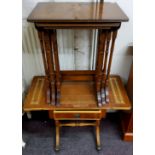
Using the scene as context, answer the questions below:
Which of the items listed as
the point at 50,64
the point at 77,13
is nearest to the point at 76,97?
the point at 50,64

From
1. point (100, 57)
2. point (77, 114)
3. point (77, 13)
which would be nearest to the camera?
point (77, 13)

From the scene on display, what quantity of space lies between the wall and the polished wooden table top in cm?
19

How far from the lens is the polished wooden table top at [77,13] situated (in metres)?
0.83

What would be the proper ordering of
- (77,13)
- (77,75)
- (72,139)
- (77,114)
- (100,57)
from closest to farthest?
(77,13) → (100,57) → (77,114) → (77,75) → (72,139)

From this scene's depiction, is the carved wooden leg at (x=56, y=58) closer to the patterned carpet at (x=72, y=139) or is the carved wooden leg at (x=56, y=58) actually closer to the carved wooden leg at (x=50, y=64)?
the carved wooden leg at (x=50, y=64)

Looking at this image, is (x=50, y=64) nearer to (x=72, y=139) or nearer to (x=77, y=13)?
(x=77, y=13)

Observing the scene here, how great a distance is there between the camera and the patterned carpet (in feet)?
4.58

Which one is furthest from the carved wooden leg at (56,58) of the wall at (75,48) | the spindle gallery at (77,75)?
the wall at (75,48)

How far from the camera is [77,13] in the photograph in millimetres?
887

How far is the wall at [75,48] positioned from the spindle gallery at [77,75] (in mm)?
89

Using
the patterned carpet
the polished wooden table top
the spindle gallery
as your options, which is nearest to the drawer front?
the spindle gallery

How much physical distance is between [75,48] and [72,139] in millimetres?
756
